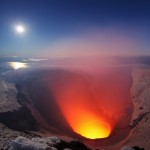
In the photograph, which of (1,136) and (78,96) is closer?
(1,136)

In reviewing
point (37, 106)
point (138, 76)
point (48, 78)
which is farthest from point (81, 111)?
point (138, 76)

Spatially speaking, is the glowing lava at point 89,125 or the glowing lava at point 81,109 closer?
the glowing lava at point 89,125

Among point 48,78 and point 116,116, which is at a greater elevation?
point 48,78

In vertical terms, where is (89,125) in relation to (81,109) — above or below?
below

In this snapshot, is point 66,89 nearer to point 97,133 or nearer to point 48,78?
point 48,78

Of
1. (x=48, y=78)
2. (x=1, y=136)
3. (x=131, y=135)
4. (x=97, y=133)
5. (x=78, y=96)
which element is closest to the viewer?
(x=1, y=136)

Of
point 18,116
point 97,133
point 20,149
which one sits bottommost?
point 97,133

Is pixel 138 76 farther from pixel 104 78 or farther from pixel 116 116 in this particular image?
pixel 116 116

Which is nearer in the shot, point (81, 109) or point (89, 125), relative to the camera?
point (89, 125)

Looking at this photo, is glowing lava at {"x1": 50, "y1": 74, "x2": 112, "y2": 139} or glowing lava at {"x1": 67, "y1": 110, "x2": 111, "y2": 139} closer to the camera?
glowing lava at {"x1": 67, "y1": 110, "x2": 111, "y2": 139}

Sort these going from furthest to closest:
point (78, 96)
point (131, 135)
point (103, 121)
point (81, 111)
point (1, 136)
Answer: point (78, 96)
point (81, 111)
point (103, 121)
point (131, 135)
point (1, 136)

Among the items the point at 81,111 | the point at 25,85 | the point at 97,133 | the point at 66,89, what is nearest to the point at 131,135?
the point at 97,133
